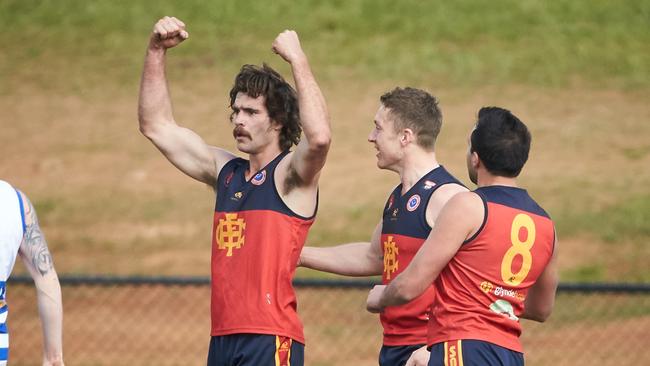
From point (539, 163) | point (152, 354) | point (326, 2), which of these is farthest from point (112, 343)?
point (326, 2)

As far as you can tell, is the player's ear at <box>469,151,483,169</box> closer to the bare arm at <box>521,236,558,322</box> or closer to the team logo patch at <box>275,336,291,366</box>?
the bare arm at <box>521,236,558,322</box>

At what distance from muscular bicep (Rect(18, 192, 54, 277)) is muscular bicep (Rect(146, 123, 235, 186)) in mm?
1004

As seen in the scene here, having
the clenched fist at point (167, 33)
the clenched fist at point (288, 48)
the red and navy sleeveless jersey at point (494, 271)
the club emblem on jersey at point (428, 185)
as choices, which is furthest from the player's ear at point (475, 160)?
the clenched fist at point (167, 33)

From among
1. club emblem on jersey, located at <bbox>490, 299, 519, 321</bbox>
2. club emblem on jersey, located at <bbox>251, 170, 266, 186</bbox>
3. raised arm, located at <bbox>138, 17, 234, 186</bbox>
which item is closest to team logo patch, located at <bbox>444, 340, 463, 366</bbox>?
club emblem on jersey, located at <bbox>490, 299, 519, 321</bbox>

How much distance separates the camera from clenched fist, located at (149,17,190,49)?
6.48 m

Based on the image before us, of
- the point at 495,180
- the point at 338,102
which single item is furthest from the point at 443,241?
the point at 338,102

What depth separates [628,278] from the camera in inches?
605

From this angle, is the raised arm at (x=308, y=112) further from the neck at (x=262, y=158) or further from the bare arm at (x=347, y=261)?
the bare arm at (x=347, y=261)

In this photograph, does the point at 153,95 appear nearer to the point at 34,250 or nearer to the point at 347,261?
the point at 34,250

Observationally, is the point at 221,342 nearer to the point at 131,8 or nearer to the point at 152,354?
the point at 152,354

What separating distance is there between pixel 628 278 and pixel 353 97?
9807 mm

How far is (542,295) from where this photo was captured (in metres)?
5.94

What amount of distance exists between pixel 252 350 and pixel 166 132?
1247mm

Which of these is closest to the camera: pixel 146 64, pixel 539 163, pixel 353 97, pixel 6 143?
pixel 146 64
